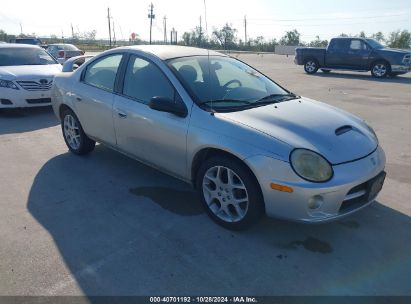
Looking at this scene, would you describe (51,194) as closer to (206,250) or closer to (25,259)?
(25,259)

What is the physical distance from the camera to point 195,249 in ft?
10.0

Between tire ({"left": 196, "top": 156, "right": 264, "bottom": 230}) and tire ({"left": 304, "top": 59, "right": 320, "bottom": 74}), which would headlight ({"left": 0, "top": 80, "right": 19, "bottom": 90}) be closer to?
tire ({"left": 196, "top": 156, "right": 264, "bottom": 230})

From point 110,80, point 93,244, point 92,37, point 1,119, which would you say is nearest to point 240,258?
point 93,244

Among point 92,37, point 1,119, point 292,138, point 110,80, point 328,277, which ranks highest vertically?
point 92,37

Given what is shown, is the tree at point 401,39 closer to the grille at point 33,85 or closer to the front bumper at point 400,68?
the front bumper at point 400,68

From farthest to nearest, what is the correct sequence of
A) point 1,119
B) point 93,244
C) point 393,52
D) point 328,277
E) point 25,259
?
point 393,52 < point 1,119 < point 93,244 < point 25,259 < point 328,277


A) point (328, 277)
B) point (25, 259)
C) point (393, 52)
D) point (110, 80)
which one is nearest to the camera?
point (328, 277)

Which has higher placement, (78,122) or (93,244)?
(78,122)

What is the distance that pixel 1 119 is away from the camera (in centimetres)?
771

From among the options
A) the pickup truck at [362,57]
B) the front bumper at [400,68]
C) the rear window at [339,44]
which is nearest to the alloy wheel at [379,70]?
the pickup truck at [362,57]

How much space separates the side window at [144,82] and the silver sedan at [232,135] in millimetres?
11

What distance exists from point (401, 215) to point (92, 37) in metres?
102

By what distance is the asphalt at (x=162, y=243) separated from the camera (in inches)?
104

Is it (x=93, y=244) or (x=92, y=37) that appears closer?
(x=93, y=244)
